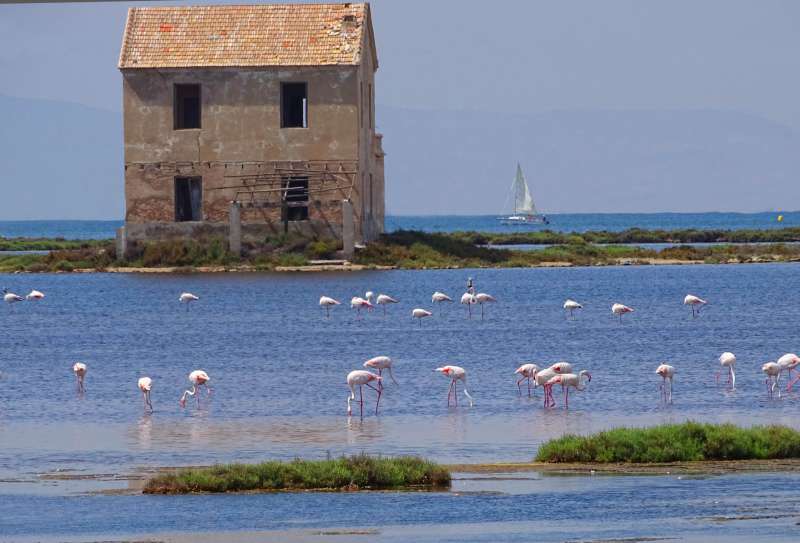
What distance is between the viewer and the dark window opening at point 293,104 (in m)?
56.2

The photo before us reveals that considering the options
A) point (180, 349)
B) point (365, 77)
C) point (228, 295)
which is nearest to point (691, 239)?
point (365, 77)

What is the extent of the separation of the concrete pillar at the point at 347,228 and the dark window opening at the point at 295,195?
1.33m

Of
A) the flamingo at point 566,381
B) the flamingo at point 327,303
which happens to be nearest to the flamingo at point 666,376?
the flamingo at point 566,381

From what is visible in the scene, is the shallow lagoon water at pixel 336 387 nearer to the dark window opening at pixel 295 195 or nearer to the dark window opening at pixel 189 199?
the dark window opening at pixel 295 195

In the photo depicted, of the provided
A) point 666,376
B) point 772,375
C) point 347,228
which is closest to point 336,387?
point 666,376

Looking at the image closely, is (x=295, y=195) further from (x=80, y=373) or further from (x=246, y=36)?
(x=80, y=373)

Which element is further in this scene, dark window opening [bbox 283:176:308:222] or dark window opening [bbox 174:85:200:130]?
dark window opening [bbox 174:85:200:130]

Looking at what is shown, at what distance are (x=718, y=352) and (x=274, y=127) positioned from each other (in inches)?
1060

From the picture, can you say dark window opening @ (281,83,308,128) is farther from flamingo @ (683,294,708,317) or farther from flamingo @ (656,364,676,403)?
flamingo @ (656,364,676,403)

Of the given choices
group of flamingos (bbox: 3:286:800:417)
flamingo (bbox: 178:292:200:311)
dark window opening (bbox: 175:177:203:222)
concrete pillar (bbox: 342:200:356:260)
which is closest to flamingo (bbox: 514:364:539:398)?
group of flamingos (bbox: 3:286:800:417)

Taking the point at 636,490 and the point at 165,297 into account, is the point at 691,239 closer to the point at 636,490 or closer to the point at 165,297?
the point at 165,297

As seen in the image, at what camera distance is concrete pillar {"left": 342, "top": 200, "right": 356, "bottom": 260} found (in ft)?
176

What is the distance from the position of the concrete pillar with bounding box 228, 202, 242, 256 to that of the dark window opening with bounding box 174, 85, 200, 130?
3675 mm

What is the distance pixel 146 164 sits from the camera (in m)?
55.8
